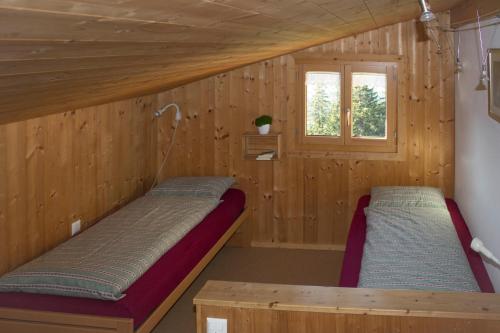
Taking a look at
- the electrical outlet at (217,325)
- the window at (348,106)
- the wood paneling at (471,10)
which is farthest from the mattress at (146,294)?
the wood paneling at (471,10)

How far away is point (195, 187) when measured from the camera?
5102mm

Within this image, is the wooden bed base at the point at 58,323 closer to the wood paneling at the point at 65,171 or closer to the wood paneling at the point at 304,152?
the wood paneling at the point at 65,171

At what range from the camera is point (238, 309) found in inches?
85.6

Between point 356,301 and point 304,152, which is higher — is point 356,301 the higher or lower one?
the lower one

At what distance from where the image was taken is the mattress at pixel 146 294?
2.78 metres

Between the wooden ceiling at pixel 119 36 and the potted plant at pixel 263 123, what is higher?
the wooden ceiling at pixel 119 36

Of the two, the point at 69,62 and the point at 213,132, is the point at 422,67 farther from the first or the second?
the point at 69,62

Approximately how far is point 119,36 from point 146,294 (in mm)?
1589

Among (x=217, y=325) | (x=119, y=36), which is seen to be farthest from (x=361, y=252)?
(x=119, y=36)

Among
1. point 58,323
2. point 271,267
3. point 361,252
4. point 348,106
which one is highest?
point 348,106

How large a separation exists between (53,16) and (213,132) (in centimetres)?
437

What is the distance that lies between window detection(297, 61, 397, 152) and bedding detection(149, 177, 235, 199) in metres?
0.90

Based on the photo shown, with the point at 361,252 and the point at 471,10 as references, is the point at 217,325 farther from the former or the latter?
the point at 471,10

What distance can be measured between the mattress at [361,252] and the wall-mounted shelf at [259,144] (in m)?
1.01
